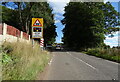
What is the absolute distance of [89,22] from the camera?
41.2m

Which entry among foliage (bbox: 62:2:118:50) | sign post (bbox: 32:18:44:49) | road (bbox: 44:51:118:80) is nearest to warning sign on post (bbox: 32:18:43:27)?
sign post (bbox: 32:18:44:49)

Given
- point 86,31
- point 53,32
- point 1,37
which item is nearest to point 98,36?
point 86,31

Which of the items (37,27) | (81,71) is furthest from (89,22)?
(81,71)

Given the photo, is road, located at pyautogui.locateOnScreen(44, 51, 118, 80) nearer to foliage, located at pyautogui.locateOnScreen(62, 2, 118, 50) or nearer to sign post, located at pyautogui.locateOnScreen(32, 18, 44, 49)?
sign post, located at pyautogui.locateOnScreen(32, 18, 44, 49)

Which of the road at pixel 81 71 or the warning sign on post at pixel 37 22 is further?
the warning sign on post at pixel 37 22

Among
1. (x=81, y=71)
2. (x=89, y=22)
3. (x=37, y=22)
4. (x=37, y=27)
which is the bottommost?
(x=81, y=71)

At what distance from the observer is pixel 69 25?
48469 mm

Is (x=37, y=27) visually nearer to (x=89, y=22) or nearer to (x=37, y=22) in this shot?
(x=37, y=22)

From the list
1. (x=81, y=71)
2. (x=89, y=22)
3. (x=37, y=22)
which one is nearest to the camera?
(x=81, y=71)

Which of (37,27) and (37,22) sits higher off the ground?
(37,22)

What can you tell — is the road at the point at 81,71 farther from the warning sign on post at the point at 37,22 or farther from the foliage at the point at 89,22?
the foliage at the point at 89,22

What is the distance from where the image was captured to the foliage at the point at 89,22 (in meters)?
39.2

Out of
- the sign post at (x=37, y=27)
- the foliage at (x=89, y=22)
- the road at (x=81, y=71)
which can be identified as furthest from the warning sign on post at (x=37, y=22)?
the foliage at (x=89, y=22)

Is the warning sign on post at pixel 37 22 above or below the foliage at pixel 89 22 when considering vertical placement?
below
